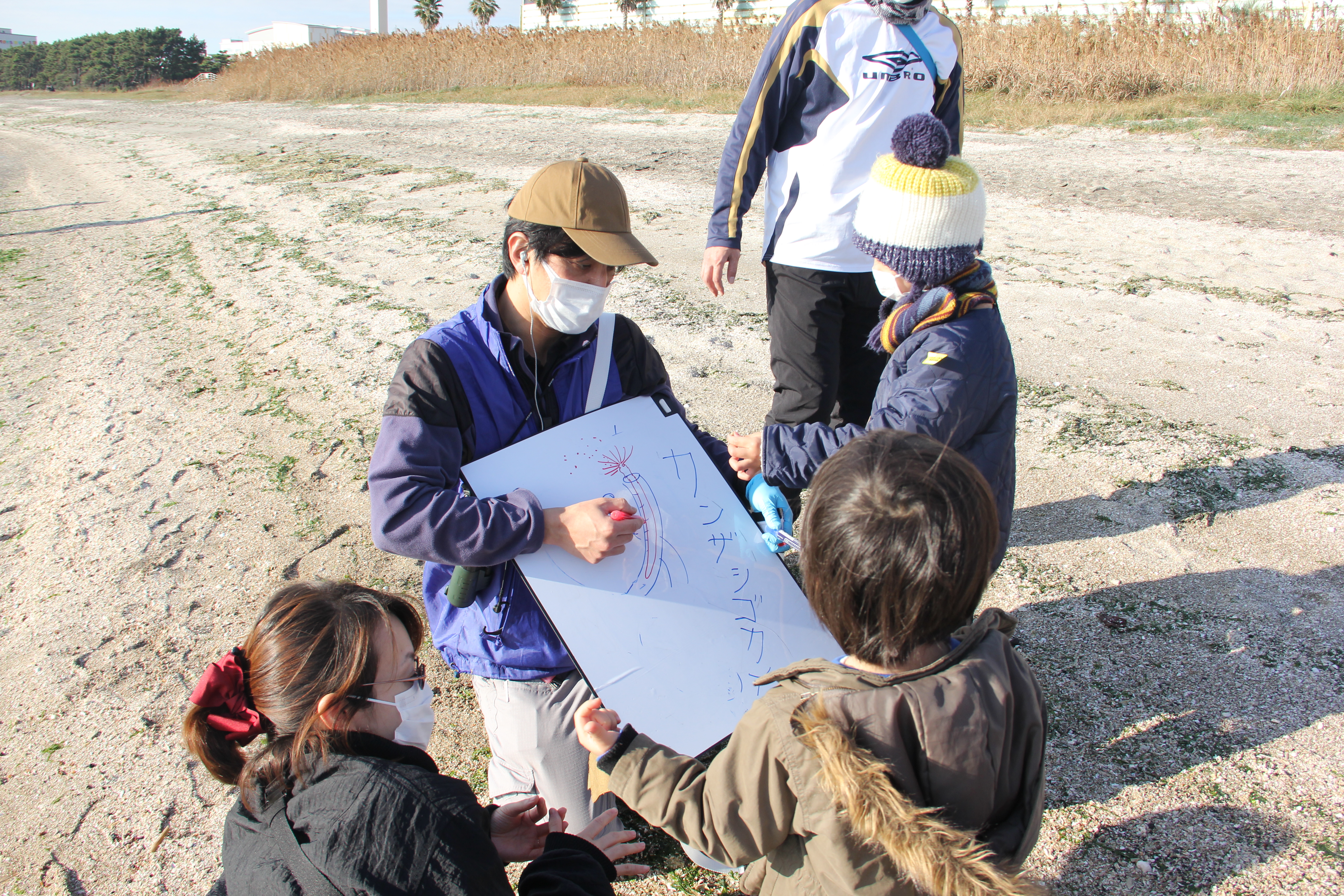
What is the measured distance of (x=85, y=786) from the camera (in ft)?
7.84

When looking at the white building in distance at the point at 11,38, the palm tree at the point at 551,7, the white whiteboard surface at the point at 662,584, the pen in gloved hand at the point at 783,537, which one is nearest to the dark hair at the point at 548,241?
the white whiteboard surface at the point at 662,584

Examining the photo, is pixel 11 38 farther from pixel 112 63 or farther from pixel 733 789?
pixel 733 789

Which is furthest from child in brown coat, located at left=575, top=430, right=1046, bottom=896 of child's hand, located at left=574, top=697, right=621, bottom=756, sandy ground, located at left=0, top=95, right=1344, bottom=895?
sandy ground, located at left=0, top=95, right=1344, bottom=895

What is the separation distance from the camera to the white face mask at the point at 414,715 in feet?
5.48

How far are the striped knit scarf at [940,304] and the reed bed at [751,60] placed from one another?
12295 millimetres

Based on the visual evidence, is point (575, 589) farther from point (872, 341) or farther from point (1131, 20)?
point (1131, 20)

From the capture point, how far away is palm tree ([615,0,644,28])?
124ft

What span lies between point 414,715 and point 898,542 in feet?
3.69

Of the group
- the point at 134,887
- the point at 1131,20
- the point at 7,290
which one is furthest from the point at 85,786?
the point at 1131,20

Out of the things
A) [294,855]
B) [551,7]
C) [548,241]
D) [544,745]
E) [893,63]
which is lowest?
[544,745]

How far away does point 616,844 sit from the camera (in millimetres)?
2027

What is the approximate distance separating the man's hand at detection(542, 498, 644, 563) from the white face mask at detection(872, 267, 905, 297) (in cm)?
83

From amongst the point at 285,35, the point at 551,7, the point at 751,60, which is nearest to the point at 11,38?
the point at 285,35

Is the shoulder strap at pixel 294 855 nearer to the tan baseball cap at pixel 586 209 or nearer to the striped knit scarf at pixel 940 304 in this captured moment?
the tan baseball cap at pixel 586 209
